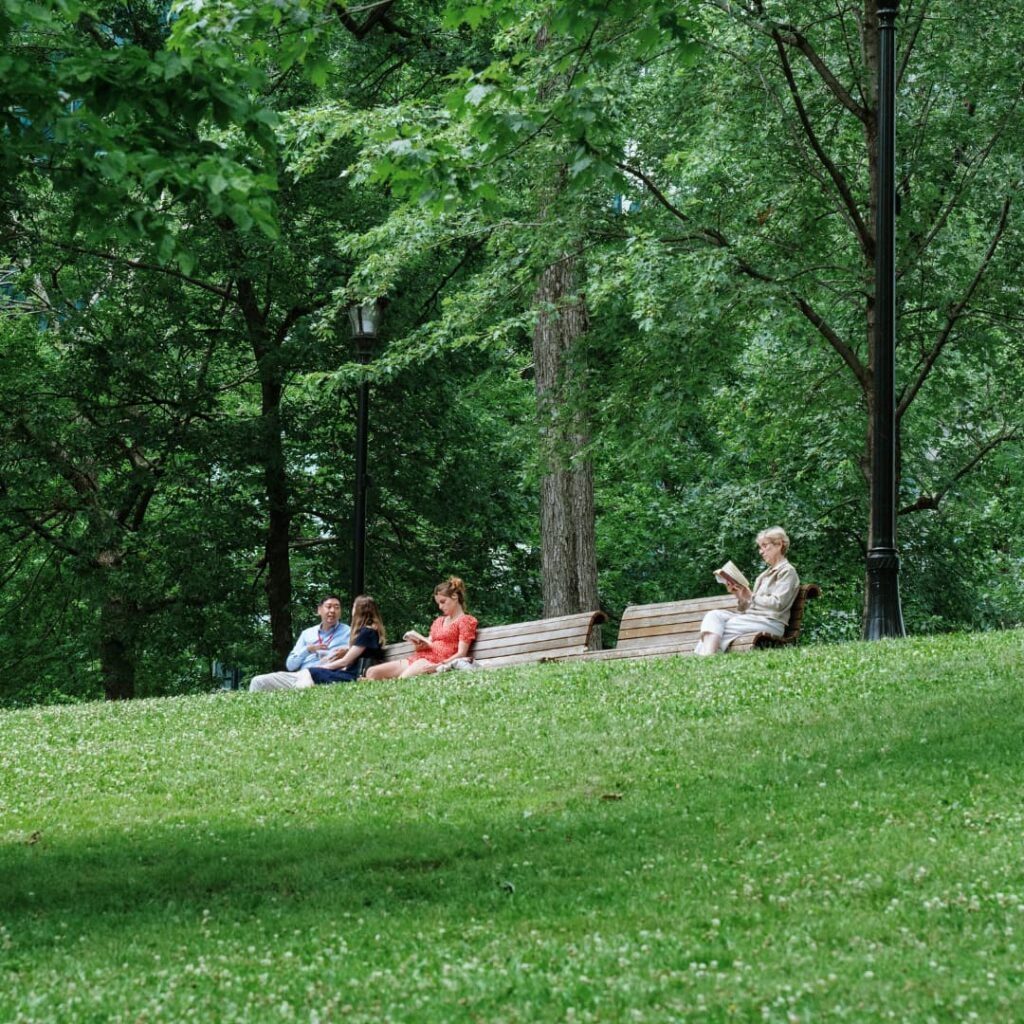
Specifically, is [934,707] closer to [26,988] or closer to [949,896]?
[949,896]

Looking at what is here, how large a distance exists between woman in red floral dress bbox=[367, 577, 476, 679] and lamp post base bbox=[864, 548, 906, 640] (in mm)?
4401

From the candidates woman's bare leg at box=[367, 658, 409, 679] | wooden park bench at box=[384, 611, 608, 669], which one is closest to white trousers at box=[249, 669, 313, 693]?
woman's bare leg at box=[367, 658, 409, 679]

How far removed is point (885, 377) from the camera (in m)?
14.1

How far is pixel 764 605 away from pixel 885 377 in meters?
2.43

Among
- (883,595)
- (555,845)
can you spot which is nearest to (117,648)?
(883,595)

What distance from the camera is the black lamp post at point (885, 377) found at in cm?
1390

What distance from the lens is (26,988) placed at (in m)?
6.18

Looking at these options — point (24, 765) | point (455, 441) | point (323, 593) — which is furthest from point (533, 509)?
point (24, 765)

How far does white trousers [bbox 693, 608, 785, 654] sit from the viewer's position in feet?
48.8

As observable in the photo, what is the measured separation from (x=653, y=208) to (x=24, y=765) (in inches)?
398

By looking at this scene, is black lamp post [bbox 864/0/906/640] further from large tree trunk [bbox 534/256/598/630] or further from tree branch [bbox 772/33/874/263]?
large tree trunk [bbox 534/256/598/630]

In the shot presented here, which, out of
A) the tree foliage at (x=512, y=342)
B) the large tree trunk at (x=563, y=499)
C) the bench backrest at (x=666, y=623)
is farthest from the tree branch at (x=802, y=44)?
the bench backrest at (x=666, y=623)

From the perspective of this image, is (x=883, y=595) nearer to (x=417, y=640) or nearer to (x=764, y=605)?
(x=764, y=605)

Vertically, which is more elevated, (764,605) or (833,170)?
(833,170)
